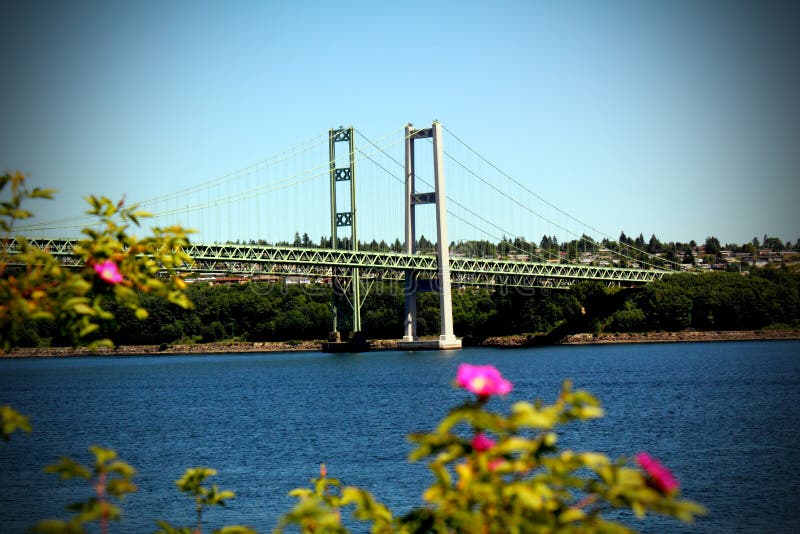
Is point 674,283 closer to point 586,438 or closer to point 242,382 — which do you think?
point 242,382

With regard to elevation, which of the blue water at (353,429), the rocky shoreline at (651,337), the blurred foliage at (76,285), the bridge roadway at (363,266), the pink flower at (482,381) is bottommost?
the blue water at (353,429)

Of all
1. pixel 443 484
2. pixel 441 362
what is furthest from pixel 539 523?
pixel 441 362

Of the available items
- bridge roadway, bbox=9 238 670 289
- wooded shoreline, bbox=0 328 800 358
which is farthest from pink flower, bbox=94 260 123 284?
wooded shoreline, bbox=0 328 800 358

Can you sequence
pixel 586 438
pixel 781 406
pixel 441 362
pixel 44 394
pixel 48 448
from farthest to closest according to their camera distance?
1. pixel 441 362
2. pixel 44 394
3. pixel 781 406
4. pixel 48 448
5. pixel 586 438

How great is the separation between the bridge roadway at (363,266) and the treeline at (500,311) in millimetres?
2163

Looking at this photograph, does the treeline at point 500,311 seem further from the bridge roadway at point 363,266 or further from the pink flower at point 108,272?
the pink flower at point 108,272

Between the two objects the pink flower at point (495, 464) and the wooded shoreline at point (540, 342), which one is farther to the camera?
the wooded shoreline at point (540, 342)

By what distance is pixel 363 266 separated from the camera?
72.9 meters

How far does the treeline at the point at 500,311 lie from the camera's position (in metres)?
84.9

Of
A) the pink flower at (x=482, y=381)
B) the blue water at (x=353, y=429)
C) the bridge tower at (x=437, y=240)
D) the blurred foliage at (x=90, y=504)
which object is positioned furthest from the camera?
the bridge tower at (x=437, y=240)

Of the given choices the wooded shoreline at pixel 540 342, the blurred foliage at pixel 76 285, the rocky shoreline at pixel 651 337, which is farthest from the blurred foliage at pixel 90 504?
the rocky shoreline at pixel 651 337

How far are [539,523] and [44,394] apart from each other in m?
48.4

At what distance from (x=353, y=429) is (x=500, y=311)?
63.7 metres

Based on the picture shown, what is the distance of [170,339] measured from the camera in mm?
100625
